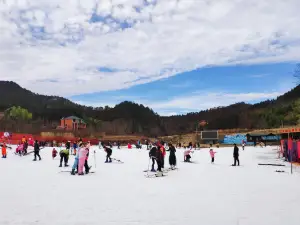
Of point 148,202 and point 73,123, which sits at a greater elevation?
point 73,123

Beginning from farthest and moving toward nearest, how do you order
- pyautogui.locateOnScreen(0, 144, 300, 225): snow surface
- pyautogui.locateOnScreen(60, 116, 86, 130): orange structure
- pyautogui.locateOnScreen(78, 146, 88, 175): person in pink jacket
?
pyautogui.locateOnScreen(60, 116, 86, 130): orange structure
pyautogui.locateOnScreen(78, 146, 88, 175): person in pink jacket
pyautogui.locateOnScreen(0, 144, 300, 225): snow surface

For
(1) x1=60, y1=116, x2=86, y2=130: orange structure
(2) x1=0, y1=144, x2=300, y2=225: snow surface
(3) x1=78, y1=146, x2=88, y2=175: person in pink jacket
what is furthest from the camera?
(1) x1=60, y1=116, x2=86, y2=130: orange structure

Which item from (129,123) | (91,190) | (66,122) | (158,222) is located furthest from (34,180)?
(129,123)

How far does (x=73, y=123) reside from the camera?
115m

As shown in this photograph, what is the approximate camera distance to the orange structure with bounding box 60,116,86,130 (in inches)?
4525

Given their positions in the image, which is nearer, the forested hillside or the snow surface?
the snow surface

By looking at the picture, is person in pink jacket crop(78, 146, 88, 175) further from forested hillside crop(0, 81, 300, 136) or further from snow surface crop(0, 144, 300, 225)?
forested hillside crop(0, 81, 300, 136)

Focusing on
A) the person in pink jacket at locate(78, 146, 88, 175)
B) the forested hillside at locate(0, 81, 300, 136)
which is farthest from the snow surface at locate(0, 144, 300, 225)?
the forested hillside at locate(0, 81, 300, 136)

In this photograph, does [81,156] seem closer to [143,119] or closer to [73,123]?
[73,123]

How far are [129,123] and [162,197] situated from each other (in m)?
137

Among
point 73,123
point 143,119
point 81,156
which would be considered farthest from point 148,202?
point 143,119

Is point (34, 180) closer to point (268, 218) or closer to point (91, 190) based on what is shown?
point (91, 190)

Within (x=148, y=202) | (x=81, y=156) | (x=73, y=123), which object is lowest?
(x=148, y=202)

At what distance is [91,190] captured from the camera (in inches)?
423
